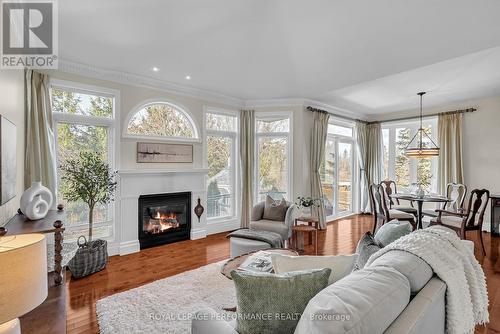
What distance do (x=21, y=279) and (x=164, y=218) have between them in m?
3.85

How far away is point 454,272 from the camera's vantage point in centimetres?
152

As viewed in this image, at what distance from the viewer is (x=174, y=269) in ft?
11.4

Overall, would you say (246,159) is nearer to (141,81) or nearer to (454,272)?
(141,81)

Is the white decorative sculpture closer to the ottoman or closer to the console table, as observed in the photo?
the console table

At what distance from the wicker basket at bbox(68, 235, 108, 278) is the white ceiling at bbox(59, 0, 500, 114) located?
2603 millimetres

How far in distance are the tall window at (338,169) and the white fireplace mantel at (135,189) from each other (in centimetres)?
341

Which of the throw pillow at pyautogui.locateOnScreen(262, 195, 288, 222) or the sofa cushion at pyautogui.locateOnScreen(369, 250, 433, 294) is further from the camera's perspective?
the throw pillow at pyautogui.locateOnScreen(262, 195, 288, 222)

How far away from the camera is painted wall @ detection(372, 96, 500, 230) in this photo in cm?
545

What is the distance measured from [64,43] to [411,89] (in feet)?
19.4

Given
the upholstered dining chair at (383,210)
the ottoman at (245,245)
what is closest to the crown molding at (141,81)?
the ottoman at (245,245)

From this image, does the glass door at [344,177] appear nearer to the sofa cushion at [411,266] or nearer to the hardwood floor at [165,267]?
the hardwood floor at [165,267]

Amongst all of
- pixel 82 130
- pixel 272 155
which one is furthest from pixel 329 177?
pixel 82 130

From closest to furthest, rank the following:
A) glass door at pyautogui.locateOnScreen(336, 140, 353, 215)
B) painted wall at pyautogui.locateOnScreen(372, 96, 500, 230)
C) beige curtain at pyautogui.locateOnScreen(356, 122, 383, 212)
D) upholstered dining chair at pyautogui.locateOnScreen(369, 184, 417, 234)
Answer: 1. upholstered dining chair at pyautogui.locateOnScreen(369, 184, 417, 234)
2. painted wall at pyautogui.locateOnScreen(372, 96, 500, 230)
3. glass door at pyautogui.locateOnScreen(336, 140, 353, 215)
4. beige curtain at pyautogui.locateOnScreen(356, 122, 383, 212)

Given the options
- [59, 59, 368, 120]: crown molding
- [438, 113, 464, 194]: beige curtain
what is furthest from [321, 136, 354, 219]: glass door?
[438, 113, 464, 194]: beige curtain
